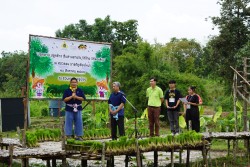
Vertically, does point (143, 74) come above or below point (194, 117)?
above

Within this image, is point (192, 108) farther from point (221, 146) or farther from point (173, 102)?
point (221, 146)

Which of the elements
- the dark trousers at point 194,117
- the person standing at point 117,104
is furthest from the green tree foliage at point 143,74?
the person standing at point 117,104

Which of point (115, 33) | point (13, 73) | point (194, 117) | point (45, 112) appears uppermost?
point (115, 33)

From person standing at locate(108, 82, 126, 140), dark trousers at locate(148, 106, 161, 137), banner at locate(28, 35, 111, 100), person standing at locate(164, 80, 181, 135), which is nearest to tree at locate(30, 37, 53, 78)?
banner at locate(28, 35, 111, 100)

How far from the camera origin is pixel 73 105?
10344 mm

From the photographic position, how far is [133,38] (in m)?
39.1

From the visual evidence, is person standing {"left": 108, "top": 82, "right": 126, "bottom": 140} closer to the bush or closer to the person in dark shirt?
the person in dark shirt

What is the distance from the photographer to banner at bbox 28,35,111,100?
40.5 feet

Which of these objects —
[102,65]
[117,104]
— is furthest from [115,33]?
[117,104]

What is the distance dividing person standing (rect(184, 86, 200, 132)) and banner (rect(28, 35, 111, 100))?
2.65 metres

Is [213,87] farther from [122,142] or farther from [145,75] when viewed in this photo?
[122,142]

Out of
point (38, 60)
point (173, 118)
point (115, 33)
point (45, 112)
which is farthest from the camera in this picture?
point (115, 33)

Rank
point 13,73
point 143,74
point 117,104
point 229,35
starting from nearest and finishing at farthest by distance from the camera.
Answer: point 117,104, point 143,74, point 229,35, point 13,73

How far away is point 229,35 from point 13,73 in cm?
2296
